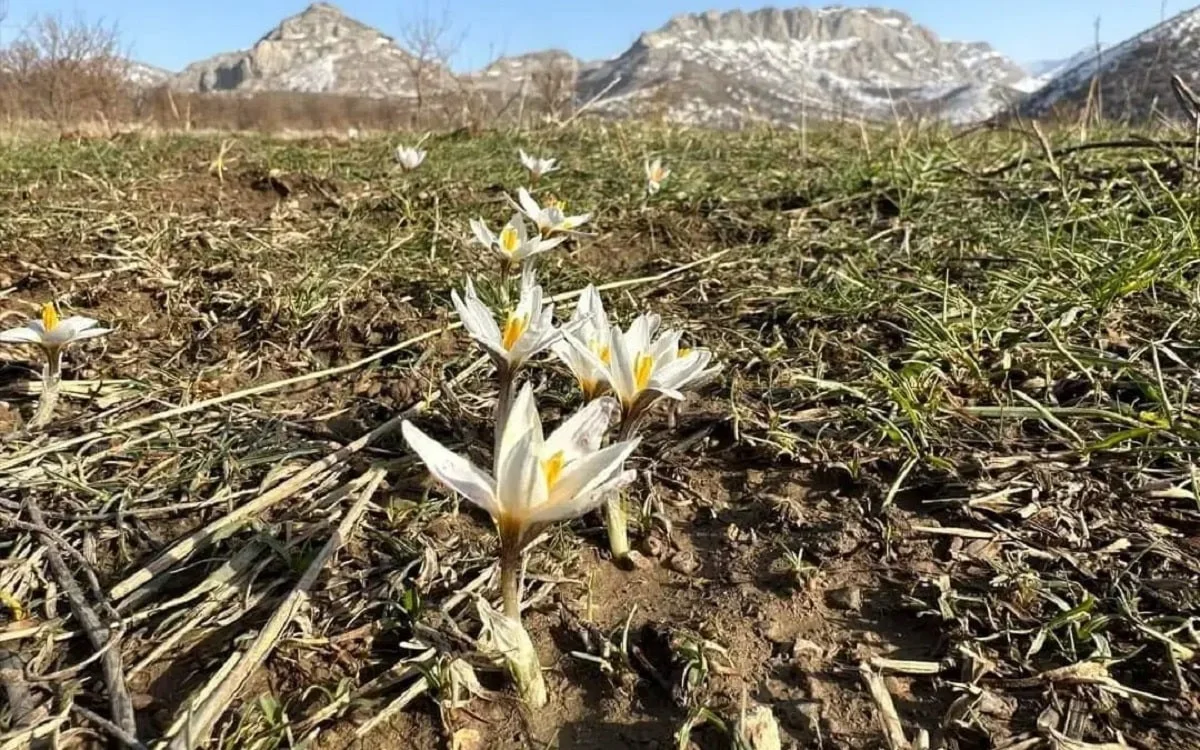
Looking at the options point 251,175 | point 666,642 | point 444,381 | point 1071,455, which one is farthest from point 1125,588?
point 251,175

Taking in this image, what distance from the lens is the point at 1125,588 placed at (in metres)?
1.16

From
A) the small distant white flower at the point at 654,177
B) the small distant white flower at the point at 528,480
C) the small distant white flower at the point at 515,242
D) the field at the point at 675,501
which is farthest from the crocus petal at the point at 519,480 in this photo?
the small distant white flower at the point at 654,177

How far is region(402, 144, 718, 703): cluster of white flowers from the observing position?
0.98m

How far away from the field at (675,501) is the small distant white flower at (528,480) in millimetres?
227

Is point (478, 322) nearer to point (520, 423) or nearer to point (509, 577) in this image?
point (520, 423)

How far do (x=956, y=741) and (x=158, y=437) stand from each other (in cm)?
151

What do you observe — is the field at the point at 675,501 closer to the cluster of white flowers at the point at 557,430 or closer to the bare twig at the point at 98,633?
the bare twig at the point at 98,633

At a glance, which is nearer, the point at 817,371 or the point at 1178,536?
the point at 1178,536

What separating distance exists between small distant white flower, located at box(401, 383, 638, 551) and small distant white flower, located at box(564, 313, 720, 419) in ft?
0.92

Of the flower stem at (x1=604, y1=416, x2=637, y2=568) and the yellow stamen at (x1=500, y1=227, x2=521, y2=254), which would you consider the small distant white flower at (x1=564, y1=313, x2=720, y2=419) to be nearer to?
the flower stem at (x1=604, y1=416, x2=637, y2=568)

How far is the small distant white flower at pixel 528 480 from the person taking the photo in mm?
958

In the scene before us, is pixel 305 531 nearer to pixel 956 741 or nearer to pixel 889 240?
pixel 956 741

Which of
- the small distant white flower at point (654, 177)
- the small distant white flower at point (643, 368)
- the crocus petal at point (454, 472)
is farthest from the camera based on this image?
the small distant white flower at point (654, 177)

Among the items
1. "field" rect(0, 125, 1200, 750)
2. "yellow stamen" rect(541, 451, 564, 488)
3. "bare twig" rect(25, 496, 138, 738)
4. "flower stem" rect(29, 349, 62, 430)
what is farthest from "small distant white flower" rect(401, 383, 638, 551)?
"flower stem" rect(29, 349, 62, 430)
